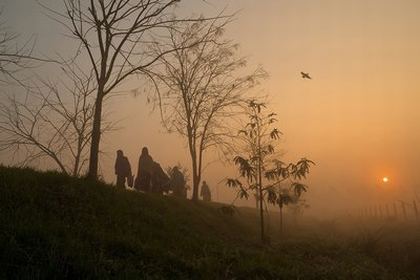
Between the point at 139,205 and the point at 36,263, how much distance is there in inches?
282

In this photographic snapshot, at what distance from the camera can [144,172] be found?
72.4 feet

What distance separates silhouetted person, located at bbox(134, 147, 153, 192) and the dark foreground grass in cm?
700

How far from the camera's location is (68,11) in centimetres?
1506

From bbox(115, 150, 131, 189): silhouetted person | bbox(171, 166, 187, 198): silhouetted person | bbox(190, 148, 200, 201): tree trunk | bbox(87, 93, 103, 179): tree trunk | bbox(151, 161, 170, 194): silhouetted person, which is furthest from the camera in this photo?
bbox(171, 166, 187, 198): silhouetted person

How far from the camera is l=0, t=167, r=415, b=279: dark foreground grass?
23.7ft

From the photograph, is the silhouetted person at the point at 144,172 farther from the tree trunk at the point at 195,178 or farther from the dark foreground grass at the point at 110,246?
the dark foreground grass at the point at 110,246

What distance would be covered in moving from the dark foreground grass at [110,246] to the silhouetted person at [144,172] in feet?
22.9

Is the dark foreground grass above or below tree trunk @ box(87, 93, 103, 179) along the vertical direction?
below

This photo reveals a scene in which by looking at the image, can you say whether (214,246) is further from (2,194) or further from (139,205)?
(2,194)

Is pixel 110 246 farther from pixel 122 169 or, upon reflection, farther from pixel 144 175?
pixel 144 175

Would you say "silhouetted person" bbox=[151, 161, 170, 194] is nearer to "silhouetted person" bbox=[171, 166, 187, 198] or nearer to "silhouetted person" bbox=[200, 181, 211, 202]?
"silhouetted person" bbox=[171, 166, 187, 198]

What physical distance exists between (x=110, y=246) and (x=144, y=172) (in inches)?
522

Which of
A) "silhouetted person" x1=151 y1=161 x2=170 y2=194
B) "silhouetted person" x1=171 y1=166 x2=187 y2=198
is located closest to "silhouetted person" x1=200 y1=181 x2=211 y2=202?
"silhouetted person" x1=171 y1=166 x2=187 y2=198

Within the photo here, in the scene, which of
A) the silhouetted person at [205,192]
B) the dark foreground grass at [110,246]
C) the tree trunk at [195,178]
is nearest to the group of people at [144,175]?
the tree trunk at [195,178]
